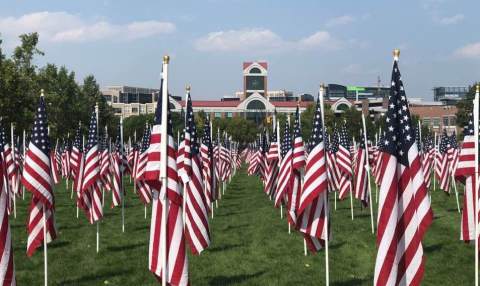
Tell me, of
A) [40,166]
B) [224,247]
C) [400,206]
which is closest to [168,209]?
[40,166]

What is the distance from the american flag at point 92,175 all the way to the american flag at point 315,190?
6.59m

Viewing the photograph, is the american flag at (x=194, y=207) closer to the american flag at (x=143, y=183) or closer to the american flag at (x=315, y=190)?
the american flag at (x=315, y=190)

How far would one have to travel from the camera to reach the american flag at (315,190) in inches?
482

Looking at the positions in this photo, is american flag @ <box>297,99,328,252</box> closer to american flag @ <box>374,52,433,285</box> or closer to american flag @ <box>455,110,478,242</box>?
american flag @ <box>374,52,433,285</box>

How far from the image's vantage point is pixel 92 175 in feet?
55.4

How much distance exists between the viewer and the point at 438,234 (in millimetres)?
20812

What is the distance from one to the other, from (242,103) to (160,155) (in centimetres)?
14130

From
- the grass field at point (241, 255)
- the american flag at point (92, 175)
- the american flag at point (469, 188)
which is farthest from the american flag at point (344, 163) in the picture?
the american flag at point (469, 188)

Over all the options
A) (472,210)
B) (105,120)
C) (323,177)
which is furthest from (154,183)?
(105,120)

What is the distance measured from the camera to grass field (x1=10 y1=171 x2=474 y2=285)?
1435 cm

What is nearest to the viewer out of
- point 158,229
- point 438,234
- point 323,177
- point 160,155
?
point 160,155

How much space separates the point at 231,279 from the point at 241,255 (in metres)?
2.85

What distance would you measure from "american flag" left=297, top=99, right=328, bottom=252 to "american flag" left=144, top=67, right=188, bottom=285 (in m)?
3.04

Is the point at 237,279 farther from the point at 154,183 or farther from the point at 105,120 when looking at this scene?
the point at 105,120
